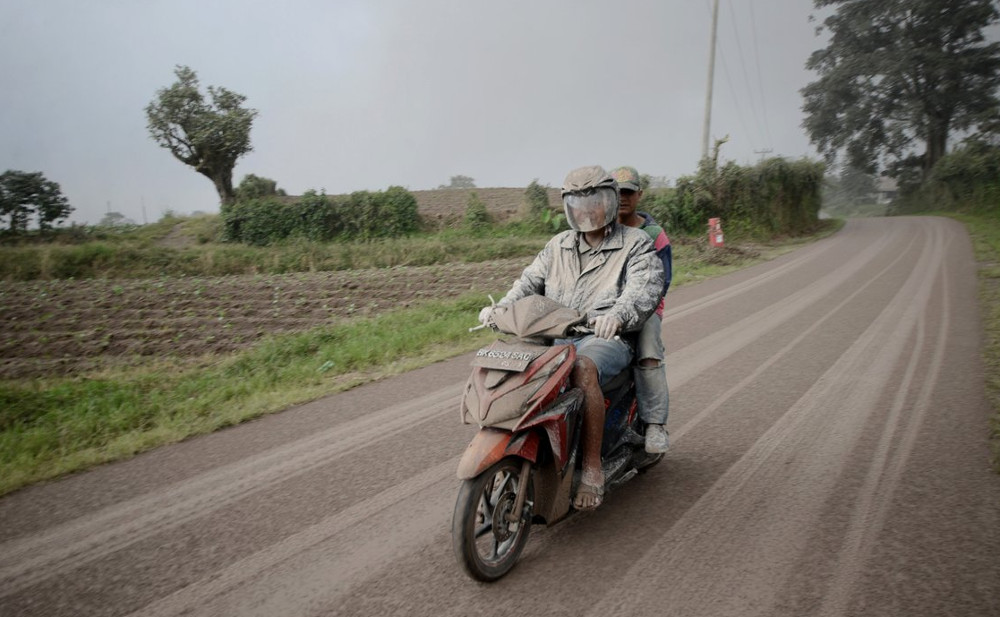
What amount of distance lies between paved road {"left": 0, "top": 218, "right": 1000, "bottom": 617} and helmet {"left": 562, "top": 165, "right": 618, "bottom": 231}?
1.77 metres

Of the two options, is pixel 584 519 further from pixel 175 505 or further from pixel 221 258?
pixel 221 258

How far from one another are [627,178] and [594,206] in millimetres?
773

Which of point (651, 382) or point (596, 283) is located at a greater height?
point (596, 283)

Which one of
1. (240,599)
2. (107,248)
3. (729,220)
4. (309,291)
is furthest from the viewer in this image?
(729,220)

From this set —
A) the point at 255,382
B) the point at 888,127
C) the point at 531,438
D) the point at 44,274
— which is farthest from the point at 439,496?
the point at 888,127

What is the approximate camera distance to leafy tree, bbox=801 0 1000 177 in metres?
44.0

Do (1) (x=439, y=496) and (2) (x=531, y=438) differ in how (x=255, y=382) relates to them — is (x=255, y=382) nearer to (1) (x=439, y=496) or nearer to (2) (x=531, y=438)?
(1) (x=439, y=496)

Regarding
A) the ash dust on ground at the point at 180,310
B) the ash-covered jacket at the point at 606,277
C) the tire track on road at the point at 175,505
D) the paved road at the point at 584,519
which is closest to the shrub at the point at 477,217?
the ash dust on ground at the point at 180,310

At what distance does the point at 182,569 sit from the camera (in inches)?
117

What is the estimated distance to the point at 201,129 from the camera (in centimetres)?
3478

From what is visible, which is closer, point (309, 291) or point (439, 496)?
point (439, 496)

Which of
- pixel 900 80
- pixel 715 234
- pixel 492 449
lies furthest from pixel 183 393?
pixel 900 80

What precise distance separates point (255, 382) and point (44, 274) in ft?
64.4

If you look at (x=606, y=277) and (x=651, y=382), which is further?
(x=651, y=382)
